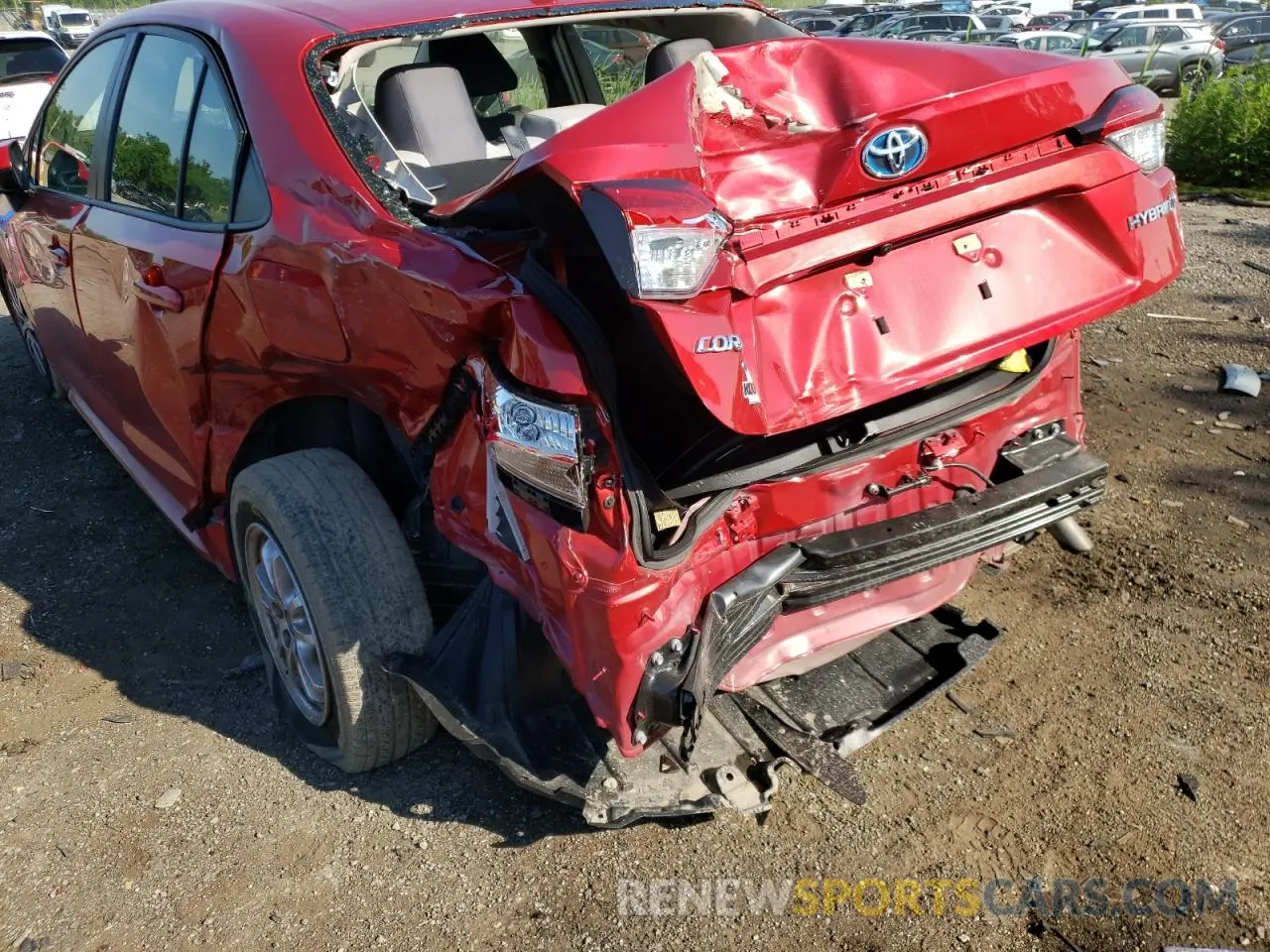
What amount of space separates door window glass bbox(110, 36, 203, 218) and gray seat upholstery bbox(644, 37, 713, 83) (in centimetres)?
138

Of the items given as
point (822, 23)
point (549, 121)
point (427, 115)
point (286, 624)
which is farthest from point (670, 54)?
point (822, 23)

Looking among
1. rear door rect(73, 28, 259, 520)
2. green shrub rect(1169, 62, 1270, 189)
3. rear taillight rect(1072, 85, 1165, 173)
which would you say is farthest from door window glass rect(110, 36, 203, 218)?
green shrub rect(1169, 62, 1270, 189)

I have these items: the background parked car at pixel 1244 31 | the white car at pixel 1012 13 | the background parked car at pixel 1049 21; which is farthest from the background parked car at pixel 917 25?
the background parked car at pixel 1244 31

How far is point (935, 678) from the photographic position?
278 centimetres

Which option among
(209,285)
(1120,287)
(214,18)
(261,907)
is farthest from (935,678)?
(214,18)

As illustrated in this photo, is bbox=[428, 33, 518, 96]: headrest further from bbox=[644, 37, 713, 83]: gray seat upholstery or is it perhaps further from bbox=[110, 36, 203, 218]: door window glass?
bbox=[110, 36, 203, 218]: door window glass

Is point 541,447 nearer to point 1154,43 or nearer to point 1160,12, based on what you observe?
point 1154,43

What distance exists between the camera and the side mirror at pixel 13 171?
4195 millimetres

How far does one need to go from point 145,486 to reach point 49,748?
1.04 m

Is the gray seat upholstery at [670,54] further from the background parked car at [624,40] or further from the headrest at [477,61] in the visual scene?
the headrest at [477,61]

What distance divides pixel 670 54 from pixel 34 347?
3.96 m

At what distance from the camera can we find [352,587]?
251 centimetres

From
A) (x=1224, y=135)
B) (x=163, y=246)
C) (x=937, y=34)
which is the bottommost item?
(x=937, y=34)

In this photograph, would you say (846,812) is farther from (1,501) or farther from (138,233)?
(1,501)
